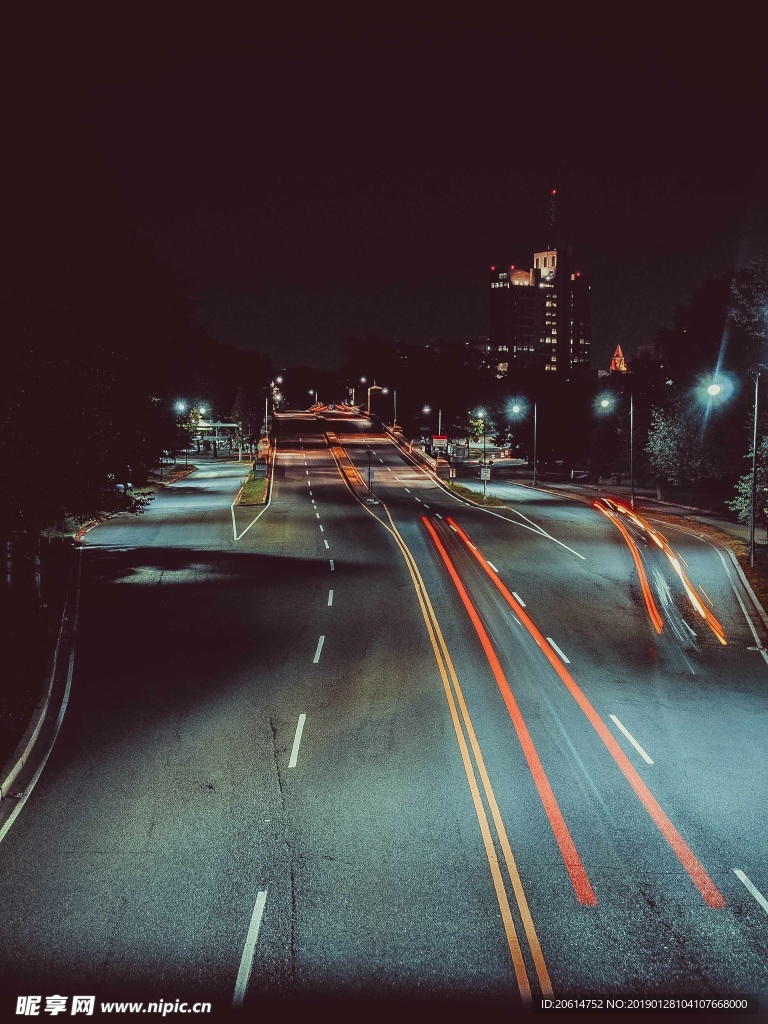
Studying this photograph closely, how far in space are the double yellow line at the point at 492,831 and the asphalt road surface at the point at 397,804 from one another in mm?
41

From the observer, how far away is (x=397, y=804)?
11.8 meters

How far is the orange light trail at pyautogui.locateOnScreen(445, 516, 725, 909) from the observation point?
9.68 meters

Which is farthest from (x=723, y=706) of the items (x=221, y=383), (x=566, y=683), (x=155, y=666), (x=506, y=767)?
(x=221, y=383)

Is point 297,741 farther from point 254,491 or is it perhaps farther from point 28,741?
point 254,491

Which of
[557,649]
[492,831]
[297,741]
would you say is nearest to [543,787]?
[492,831]

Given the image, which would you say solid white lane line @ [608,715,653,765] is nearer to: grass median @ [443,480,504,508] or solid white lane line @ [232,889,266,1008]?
solid white lane line @ [232,889,266,1008]

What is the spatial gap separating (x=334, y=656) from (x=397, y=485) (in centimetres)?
4808

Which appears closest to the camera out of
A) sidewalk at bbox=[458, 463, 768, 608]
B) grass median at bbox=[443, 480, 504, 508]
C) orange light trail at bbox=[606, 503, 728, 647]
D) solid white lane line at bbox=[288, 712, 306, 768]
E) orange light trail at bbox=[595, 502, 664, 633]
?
solid white lane line at bbox=[288, 712, 306, 768]

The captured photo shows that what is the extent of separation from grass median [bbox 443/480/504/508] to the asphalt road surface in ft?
85.5

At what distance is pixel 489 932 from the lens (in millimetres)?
8664

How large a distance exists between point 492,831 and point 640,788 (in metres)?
3.03

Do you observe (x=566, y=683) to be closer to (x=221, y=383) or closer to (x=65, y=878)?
(x=65, y=878)

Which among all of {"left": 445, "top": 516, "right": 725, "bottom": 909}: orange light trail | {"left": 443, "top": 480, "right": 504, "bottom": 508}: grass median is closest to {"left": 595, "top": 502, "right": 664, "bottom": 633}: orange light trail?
{"left": 445, "top": 516, "right": 725, "bottom": 909}: orange light trail

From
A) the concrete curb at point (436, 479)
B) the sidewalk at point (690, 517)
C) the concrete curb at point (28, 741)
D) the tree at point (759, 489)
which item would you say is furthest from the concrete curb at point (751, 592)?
the concrete curb at point (28, 741)
